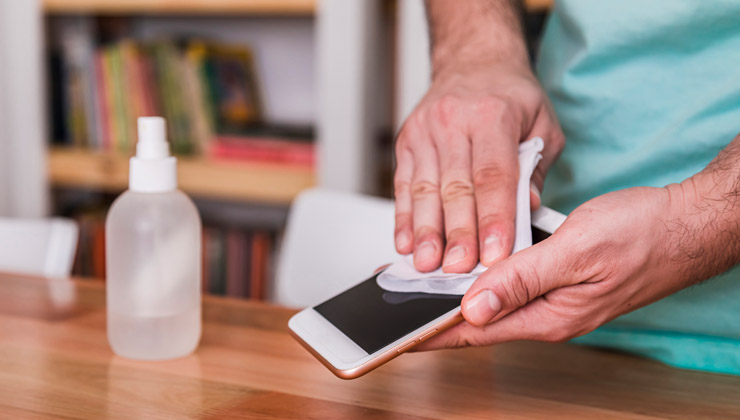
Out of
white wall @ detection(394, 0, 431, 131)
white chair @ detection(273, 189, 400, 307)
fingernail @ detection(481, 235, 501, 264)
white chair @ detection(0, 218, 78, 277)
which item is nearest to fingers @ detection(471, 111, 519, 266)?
fingernail @ detection(481, 235, 501, 264)

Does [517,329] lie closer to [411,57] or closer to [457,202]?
[457,202]

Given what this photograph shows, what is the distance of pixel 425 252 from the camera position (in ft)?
2.00

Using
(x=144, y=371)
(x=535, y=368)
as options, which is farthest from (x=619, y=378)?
(x=144, y=371)

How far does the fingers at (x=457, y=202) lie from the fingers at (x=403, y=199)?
3 centimetres

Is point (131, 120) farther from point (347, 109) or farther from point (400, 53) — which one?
point (400, 53)

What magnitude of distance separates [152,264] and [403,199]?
0.72ft

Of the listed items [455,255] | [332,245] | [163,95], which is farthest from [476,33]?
[163,95]

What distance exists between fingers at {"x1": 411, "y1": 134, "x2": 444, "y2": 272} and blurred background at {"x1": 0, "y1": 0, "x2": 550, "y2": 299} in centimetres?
108

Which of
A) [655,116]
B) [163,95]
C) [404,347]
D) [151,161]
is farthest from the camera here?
[163,95]

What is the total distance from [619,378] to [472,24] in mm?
388

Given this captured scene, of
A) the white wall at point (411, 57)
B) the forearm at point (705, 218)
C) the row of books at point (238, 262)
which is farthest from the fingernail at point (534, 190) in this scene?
the row of books at point (238, 262)

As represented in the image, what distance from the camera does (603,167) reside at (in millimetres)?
775

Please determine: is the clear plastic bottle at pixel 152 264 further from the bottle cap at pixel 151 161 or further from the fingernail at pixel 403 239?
the fingernail at pixel 403 239

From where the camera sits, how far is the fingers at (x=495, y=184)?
1.91ft
